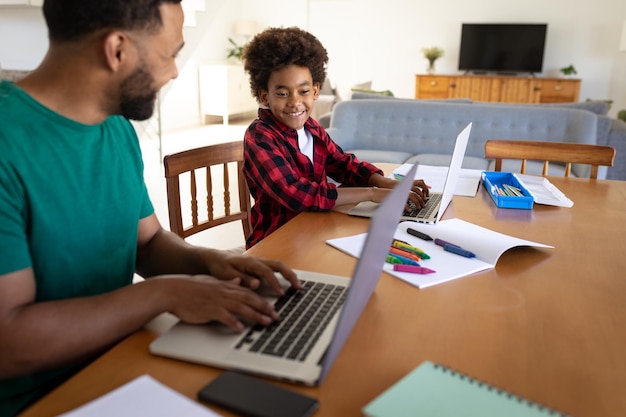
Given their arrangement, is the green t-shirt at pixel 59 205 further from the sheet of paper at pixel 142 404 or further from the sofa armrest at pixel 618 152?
the sofa armrest at pixel 618 152

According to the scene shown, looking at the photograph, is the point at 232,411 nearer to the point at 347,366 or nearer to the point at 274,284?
the point at 347,366

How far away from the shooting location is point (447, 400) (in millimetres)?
586

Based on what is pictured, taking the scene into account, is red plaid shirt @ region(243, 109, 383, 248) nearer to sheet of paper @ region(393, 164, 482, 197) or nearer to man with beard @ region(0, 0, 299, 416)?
sheet of paper @ region(393, 164, 482, 197)

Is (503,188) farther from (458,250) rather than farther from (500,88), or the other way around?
(500,88)

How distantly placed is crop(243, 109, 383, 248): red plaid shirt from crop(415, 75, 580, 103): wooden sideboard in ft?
19.9

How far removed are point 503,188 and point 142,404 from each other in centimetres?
135

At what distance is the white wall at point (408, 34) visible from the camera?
706 centimetres

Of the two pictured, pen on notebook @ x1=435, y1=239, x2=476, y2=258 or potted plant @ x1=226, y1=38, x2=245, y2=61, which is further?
potted plant @ x1=226, y1=38, x2=245, y2=61

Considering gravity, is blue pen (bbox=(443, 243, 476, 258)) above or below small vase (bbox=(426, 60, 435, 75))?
below

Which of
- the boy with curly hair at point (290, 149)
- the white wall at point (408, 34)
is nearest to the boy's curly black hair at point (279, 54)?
the boy with curly hair at point (290, 149)

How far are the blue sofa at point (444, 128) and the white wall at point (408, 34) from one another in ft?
10.1

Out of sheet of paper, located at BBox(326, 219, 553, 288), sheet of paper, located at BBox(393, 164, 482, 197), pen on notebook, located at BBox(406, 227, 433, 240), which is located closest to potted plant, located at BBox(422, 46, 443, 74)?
sheet of paper, located at BBox(393, 164, 482, 197)

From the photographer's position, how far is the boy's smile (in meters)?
1.54

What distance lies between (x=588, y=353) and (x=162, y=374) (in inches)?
21.8
